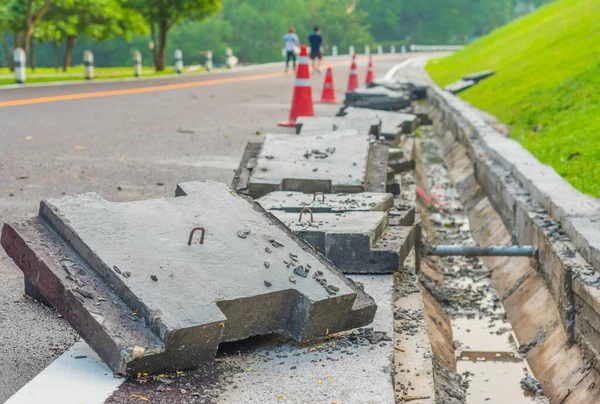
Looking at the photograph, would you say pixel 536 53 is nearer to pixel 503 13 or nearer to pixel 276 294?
pixel 276 294

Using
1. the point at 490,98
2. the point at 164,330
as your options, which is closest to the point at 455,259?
the point at 164,330

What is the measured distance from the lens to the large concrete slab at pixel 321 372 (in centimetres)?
313

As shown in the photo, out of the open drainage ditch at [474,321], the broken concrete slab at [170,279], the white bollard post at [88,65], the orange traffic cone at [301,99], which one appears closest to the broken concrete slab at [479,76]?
the orange traffic cone at [301,99]

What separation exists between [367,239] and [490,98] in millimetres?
10968

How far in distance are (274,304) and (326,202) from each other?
1.79 metres

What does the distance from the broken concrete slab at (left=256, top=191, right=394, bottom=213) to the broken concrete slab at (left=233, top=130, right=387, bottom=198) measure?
0.29 meters

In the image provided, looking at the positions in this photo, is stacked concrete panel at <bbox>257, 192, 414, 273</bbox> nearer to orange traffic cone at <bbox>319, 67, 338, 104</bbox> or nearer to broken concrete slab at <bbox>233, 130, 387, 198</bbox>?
broken concrete slab at <bbox>233, 130, 387, 198</bbox>

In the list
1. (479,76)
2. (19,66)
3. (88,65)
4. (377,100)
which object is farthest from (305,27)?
(377,100)

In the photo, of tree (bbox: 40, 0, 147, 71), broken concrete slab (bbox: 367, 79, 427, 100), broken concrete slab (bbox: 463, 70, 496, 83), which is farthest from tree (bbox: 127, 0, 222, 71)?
broken concrete slab (bbox: 463, 70, 496, 83)

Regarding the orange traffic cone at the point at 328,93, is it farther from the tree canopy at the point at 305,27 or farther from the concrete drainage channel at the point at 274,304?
the tree canopy at the point at 305,27

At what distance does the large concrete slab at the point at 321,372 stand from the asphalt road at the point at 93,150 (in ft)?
2.39

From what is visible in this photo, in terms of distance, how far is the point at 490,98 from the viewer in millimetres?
15031

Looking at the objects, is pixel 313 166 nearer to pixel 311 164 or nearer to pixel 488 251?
pixel 311 164

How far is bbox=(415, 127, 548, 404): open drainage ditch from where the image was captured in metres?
5.29
